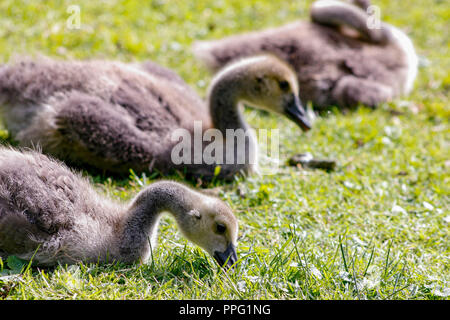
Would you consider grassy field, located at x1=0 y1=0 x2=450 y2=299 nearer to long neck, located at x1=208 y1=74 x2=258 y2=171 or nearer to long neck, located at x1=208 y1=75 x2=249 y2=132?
long neck, located at x1=208 y1=74 x2=258 y2=171

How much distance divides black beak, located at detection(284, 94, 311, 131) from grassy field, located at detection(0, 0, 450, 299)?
38 cm

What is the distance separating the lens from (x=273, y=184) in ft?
15.9

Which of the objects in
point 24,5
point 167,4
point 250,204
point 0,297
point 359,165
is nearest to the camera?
point 0,297

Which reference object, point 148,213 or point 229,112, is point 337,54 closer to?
point 229,112

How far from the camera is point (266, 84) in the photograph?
516 centimetres

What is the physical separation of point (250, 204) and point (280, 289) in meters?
1.38

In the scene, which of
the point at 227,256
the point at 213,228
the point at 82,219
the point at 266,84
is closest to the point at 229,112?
the point at 266,84

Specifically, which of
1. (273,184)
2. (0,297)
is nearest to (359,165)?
(273,184)

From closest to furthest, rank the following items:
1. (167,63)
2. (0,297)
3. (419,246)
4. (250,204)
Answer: (0,297)
(419,246)
(250,204)
(167,63)

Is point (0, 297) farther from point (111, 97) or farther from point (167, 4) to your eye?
point (167, 4)

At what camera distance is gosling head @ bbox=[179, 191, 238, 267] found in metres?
3.45

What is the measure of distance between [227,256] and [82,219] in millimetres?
847

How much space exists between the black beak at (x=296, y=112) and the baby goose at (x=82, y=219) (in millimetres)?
1959

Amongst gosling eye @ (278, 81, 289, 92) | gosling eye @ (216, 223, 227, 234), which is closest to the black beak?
gosling eye @ (278, 81, 289, 92)
